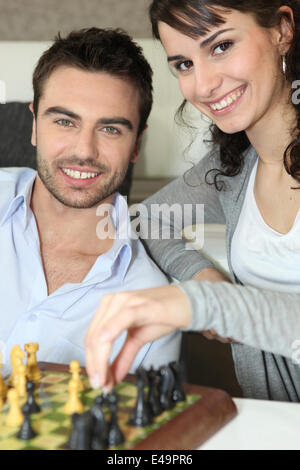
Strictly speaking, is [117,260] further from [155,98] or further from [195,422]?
[155,98]

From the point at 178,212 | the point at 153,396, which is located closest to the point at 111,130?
the point at 178,212

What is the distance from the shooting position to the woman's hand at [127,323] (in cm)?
86

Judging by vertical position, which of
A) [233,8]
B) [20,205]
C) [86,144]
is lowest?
[20,205]

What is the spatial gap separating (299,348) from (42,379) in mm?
488

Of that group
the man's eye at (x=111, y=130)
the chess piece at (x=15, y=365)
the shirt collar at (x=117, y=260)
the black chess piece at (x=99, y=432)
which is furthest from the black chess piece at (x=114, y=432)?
the man's eye at (x=111, y=130)

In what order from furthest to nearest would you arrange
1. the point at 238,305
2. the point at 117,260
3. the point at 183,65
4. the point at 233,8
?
the point at 117,260, the point at 183,65, the point at 233,8, the point at 238,305

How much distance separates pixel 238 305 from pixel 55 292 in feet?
1.81

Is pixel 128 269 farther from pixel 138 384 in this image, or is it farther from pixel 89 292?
pixel 138 384

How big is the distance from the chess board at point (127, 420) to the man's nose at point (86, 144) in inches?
25.3

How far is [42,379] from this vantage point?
1.01 m

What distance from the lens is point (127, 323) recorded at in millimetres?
861

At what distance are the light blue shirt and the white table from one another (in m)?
0.43

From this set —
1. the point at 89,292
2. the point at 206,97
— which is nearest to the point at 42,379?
the point at 89,292

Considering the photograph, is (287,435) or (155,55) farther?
(155,55)
